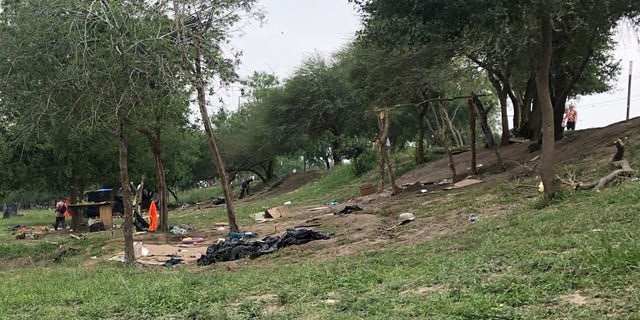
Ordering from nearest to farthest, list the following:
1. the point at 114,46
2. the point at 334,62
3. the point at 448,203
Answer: the point at 114,46
the point at 448,203
the point at 334,62

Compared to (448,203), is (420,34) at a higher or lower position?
higher

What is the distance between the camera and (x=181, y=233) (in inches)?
604

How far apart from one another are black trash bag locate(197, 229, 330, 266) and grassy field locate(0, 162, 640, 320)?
1.00ft

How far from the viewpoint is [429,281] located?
569cm

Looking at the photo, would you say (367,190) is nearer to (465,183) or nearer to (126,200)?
(465,183)

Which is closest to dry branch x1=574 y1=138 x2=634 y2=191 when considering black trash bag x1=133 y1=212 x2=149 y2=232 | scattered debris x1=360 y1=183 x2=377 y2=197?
→ scattered debris x1=360 y1=183 x2=377 y2=197

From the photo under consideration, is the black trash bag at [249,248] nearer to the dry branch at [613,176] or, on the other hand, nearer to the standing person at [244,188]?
the dry branch at [613,176]

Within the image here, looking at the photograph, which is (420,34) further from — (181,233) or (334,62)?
(334,62)

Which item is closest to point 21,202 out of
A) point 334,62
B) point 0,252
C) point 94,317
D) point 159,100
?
point 334,62

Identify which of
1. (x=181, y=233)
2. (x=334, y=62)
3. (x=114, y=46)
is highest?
(x=334, y=62)

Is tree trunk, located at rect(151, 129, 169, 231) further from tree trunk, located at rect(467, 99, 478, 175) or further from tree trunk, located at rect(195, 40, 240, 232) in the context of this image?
tree trunk, located at rect(467, 99, 478, 175)

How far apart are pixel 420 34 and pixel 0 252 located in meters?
11.9

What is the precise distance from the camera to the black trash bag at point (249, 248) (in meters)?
10.4

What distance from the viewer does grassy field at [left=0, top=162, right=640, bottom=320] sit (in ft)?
14.7
